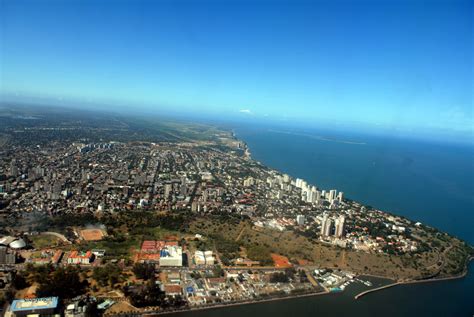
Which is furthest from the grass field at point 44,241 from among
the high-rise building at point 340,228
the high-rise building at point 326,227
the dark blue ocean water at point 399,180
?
the dark blue ocean water at point 399,180

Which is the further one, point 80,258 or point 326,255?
point 326,255

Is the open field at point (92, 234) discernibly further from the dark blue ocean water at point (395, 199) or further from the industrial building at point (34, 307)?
the dark blue ocean water at point (395, 199)

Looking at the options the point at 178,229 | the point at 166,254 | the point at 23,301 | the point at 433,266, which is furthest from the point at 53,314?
the point at 433,266

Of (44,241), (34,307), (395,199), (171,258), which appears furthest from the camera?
(395,199)

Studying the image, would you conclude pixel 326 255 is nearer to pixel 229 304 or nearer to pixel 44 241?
pixel 229 304

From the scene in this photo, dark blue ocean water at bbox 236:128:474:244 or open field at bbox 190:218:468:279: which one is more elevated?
dark blue ocean water at bbox 236:128:474:244

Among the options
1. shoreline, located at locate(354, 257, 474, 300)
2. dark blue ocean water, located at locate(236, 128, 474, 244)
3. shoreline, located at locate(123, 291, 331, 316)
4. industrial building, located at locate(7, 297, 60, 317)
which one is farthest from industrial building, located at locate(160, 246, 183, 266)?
dark blue ocean water, located at locate(236, 128, 474, 244)

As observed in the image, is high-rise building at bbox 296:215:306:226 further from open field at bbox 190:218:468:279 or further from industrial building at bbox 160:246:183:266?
industrial building at bbox 160:246:183:266

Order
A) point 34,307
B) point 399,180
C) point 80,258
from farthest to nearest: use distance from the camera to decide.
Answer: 1. point 399,180
2. point 80,258
3. point 34,307

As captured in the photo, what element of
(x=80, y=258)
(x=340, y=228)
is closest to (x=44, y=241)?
(x=80, y=258)
